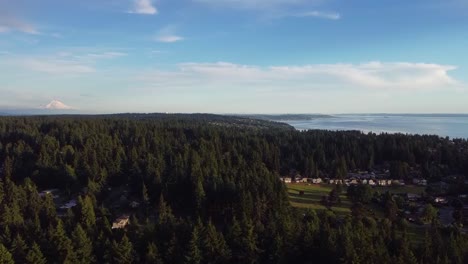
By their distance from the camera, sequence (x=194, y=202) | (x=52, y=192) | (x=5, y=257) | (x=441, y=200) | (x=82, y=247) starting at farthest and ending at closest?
(x=52, y=192)
(x=441, y=200)
(x=194, y=202)
(x=82, y=247)
(x=5, y=257)

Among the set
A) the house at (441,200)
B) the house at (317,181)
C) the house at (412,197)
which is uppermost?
the house at (317,181)

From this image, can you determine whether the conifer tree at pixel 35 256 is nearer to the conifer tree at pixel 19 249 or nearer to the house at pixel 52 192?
the conifer tree at pixel 19 249

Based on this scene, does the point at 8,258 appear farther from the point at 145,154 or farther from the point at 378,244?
the point at 145,154

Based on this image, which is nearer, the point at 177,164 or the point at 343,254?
the point at 343,254

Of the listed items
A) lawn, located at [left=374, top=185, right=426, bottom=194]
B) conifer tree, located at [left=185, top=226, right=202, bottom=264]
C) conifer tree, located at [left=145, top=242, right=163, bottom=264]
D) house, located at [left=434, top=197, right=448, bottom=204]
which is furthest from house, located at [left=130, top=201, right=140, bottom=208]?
house, located at [left=434, top=197, right=448, bottom=204]

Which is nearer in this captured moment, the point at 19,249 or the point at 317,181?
the point at 19,249

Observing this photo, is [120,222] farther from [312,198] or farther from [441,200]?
[441,200]

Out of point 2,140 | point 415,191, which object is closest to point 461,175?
point 415,191

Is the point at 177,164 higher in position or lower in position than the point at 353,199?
higher

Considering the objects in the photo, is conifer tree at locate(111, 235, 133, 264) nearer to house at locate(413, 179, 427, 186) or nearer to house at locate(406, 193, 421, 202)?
house at locate(406, 193, 421, 202)

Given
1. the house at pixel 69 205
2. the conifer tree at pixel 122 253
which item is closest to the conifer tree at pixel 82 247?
the conifer tree at pixel 122 253

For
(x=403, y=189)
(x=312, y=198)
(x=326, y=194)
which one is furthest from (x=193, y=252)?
(x=403, y=189)
